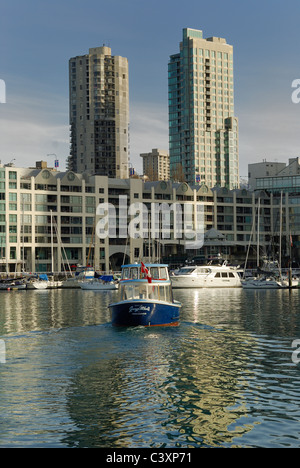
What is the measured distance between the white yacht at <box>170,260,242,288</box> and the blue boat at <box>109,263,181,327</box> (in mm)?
79153

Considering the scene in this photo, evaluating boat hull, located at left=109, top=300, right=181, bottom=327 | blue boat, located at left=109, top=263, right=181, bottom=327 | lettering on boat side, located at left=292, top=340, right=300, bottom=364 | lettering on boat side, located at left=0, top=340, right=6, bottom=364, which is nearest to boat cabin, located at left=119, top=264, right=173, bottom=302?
blue boat, located at left=109, top=263, right=181, bottom=327

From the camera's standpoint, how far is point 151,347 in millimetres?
45062

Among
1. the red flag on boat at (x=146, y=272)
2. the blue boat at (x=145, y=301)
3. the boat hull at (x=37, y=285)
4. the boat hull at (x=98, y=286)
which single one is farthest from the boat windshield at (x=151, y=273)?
the boat hull at (x=37, y=285)

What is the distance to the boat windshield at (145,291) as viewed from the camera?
55469 millimetres

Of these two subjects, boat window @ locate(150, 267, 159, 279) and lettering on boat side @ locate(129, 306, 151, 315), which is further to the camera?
boat window @ locate(150, 267, 159, 279)

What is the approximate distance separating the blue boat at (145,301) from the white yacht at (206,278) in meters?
79.2

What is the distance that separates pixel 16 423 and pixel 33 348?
20.2m

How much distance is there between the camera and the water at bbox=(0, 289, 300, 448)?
24016 millimetres

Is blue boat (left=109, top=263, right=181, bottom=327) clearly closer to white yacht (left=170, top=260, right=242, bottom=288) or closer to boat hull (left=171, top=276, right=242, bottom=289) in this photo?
boat hull (left=171, top=276, right=242, bottom=289)

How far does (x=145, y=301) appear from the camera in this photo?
177 ft

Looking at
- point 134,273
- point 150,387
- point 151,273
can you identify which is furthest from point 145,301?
point 150,387

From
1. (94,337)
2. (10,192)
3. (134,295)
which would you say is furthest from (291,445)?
(10,192)

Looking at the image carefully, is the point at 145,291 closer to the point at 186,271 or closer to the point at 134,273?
the point at 134,273

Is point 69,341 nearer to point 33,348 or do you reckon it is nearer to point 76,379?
point 33,348
